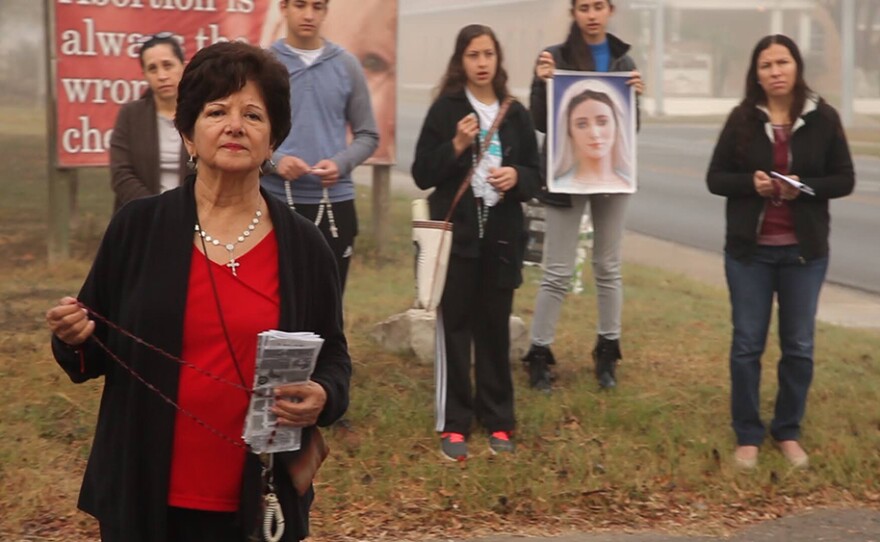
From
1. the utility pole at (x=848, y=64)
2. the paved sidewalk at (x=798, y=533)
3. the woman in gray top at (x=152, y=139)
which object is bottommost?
the paved sidewalk at (x=798, y=533)

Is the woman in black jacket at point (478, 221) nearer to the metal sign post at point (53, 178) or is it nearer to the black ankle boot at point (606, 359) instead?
the black ankle boot at point (606, 359)

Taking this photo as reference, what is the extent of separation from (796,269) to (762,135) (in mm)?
628

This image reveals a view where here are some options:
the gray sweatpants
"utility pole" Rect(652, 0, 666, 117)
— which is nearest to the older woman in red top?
the gray sweatpants

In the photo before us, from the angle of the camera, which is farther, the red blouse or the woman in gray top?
the woman in gray top

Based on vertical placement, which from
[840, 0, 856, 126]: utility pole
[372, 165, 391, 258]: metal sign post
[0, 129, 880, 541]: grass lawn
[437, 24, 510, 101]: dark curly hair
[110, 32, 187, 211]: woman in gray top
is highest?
[840, 0, 856, 126]: utility pole

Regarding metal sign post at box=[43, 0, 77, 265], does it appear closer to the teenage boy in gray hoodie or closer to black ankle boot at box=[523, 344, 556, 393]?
the teenage boy in gray hoodie

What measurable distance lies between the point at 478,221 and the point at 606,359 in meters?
1.49

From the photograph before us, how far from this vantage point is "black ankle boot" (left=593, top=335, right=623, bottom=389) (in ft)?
24.3

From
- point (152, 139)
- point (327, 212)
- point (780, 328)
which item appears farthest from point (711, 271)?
point (152, 139)

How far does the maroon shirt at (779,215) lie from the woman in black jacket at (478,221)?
106 cm

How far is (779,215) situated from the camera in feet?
20.8

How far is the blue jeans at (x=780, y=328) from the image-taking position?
6.35 metres

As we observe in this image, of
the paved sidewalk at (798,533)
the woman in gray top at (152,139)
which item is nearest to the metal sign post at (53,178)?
the woman in gray top at (152,139)

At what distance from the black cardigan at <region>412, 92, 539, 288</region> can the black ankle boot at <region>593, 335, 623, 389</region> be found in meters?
1.20
